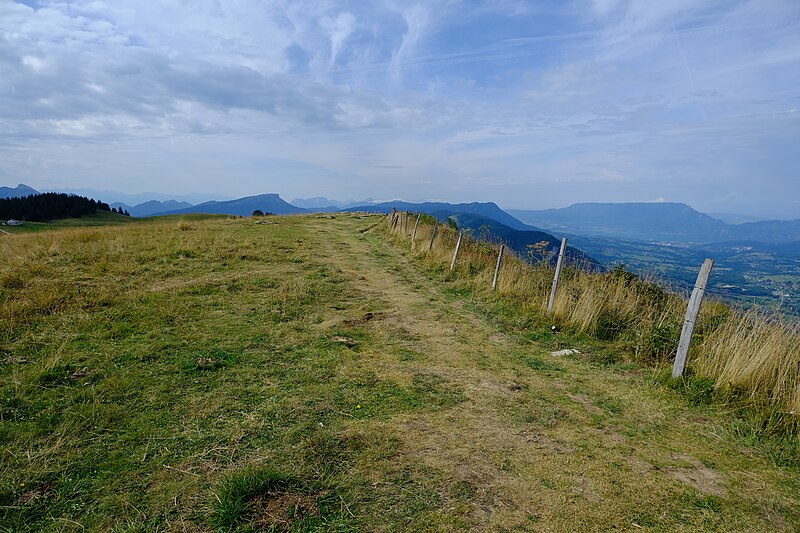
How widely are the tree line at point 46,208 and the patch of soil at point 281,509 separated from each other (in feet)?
280

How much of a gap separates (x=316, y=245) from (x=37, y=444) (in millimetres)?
14980

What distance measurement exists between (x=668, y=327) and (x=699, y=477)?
369 centimetres

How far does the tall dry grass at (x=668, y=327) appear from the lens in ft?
15.8

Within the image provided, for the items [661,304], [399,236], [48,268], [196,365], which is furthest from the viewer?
[399,236]

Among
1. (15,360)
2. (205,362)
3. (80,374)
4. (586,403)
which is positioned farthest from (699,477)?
(15,360)

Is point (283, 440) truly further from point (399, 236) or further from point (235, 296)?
point (399, 236)

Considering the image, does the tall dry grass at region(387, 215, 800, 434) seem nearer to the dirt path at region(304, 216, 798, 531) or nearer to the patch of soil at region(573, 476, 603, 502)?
the dirt path at region(304, 216, 798, 531)

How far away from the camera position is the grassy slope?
10.1 ft

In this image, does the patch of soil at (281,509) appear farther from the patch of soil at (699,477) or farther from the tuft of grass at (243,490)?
the patch of soil at (699,477)

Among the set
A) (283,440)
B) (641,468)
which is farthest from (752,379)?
(283,440)

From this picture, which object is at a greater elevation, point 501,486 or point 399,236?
point 399,236

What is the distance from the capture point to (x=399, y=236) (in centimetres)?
2200

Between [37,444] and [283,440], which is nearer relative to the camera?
[37,444]

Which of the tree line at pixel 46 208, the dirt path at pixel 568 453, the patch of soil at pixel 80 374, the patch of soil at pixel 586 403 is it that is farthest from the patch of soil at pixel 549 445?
the tree line at pixel 46 208
